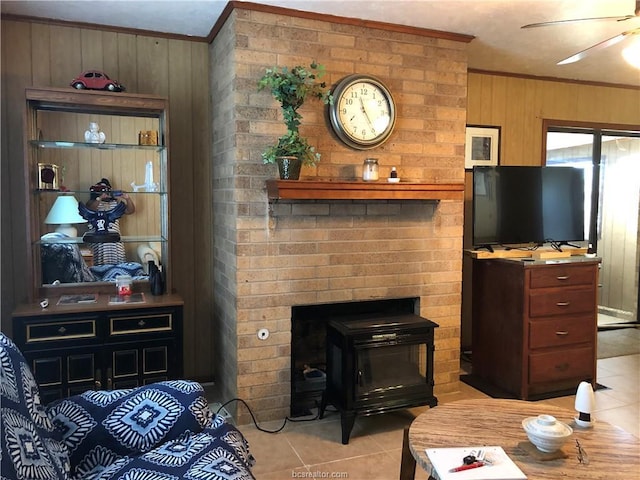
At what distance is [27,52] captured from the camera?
318 centimetres

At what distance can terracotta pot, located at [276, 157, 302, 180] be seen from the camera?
2867 mm

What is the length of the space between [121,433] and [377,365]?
5.10 feet

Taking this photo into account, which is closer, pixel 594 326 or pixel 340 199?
pixel 340 199

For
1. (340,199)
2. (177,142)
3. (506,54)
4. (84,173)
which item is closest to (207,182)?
(177,142)

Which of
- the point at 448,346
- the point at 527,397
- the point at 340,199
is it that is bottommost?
the point at 527,397

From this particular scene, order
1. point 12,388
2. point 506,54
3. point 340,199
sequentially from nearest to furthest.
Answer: point 12,388
point 340,199
point 506,54

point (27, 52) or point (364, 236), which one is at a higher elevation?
point (27, 52)

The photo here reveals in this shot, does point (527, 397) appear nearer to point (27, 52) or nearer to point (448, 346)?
point (448, 346)

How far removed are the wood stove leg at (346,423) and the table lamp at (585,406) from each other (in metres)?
1.22

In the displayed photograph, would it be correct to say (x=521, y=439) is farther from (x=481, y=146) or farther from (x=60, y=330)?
(x=481, y=146)

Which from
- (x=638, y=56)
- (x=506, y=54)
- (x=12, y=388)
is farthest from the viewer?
(x=506, y=54)

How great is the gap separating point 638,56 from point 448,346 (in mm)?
2064

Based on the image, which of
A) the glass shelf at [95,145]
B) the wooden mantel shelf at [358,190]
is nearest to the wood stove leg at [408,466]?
the wooden mantel shelf at [358,190]

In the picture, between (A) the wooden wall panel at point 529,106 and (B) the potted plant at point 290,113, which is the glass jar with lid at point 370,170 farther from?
(A) the wooden wall panel at point 529,106
